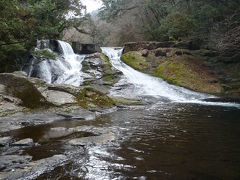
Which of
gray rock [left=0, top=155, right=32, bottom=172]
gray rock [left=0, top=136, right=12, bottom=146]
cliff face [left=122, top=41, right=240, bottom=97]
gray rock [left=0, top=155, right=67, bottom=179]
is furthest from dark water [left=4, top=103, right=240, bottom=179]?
cliff face [left=122, top=41, right=240, bottom=97]

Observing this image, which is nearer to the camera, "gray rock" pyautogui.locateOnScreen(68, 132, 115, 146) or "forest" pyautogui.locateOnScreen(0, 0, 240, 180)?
"forest" pyautogui.locateOnScreen(0, 0, 240, 180)

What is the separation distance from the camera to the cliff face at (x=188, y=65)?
22.5 m

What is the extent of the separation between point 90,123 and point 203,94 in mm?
13375

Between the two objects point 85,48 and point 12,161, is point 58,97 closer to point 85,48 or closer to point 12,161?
point 12,161

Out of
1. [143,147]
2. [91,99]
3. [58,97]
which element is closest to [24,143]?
[143,147]

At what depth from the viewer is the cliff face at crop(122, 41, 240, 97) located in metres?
22.5

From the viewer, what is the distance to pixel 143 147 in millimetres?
7023

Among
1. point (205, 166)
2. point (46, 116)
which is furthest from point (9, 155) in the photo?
A: point (46, 116)

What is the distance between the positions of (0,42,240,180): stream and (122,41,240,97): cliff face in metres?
9.83

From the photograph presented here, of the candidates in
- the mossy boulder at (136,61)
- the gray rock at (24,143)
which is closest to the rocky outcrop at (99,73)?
the mossy boulder at (136,61)

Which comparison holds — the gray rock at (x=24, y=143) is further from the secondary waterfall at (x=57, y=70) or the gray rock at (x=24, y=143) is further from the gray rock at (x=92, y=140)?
the secondary waterfall at (x=57, y=70)

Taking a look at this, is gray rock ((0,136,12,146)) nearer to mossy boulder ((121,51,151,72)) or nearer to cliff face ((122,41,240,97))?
cliff face ((122,41,240,97))

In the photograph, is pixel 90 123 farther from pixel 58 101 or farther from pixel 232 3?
pixel 232 3

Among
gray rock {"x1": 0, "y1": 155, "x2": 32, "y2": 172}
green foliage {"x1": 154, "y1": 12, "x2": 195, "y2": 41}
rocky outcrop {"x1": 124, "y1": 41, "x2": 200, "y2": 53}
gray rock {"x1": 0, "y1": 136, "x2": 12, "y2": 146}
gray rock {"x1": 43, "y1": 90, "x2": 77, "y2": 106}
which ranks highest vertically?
green foliage {"x1": 154, "y1": 12, "x2": 195, "y2": 41}
